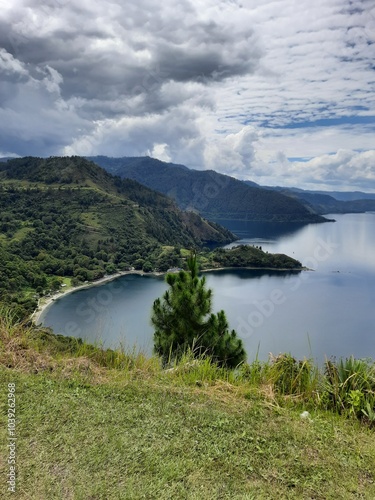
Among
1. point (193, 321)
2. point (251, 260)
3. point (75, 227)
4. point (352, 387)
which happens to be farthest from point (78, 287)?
point (352, 387)

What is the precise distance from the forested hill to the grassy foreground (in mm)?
55943

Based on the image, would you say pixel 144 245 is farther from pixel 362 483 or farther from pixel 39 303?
pixel 362 483

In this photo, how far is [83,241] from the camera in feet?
334

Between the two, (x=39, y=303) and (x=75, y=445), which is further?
(x=39, y=303)

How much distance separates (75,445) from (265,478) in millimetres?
1385

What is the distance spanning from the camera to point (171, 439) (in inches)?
105

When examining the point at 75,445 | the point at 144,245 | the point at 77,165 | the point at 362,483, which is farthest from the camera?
the point at 77,165

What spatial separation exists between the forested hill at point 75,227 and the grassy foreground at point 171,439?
184 feet

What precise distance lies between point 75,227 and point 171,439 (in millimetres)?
111411

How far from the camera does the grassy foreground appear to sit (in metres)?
Result: 2.24

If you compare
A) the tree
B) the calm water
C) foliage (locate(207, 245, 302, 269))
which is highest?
the tree

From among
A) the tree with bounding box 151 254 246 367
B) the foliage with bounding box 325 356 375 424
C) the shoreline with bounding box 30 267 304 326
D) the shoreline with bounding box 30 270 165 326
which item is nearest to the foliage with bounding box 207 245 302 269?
the shoreline with bounding box 30 267 304 326

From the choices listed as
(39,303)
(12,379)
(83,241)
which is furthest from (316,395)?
(83,241)

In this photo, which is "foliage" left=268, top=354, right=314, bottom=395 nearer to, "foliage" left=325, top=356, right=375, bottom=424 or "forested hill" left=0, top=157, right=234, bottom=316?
"foliage" left=325, top=356, right=375, bottom=424
